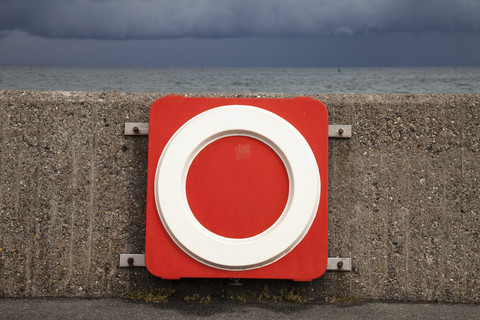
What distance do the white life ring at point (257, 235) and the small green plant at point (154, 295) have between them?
323 millimetres

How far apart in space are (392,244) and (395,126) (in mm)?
559

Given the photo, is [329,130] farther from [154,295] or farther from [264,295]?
[154,295]

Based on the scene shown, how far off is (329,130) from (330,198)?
0.32 m

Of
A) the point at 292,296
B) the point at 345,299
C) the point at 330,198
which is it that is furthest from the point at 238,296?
the point at 330,198

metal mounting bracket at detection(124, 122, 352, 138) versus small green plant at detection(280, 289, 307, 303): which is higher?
metal mounting bracket at detection(124, 122, 352, 138)

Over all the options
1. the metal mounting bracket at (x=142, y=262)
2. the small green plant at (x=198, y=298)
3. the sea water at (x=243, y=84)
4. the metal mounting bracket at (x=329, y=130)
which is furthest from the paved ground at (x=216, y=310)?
the sea water at (x=243, y=84)

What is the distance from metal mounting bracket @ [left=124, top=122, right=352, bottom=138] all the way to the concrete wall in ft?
0.14

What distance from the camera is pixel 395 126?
2.18m

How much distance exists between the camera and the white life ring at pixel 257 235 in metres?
1.91

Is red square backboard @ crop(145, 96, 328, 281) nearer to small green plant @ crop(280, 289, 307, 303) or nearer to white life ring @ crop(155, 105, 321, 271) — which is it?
white life ring @ crop(155, 105, 321, 271)

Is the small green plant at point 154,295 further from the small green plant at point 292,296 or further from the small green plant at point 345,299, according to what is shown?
the small green plant at point 345,299

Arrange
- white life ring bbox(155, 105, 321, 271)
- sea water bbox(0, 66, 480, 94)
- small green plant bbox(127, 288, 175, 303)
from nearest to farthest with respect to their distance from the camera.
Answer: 1. white life ring bbox(155, 105, 321, 271)
2. small green plant bbox(127, 288, 175, 303)
3. sea water bbox(0, 66, 480, 94)

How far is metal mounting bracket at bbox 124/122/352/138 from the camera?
84.7 inches

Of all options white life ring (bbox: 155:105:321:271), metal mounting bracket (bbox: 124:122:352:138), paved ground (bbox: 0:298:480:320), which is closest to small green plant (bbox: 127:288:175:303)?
paved ground (bbox: 0:298:480:320)
